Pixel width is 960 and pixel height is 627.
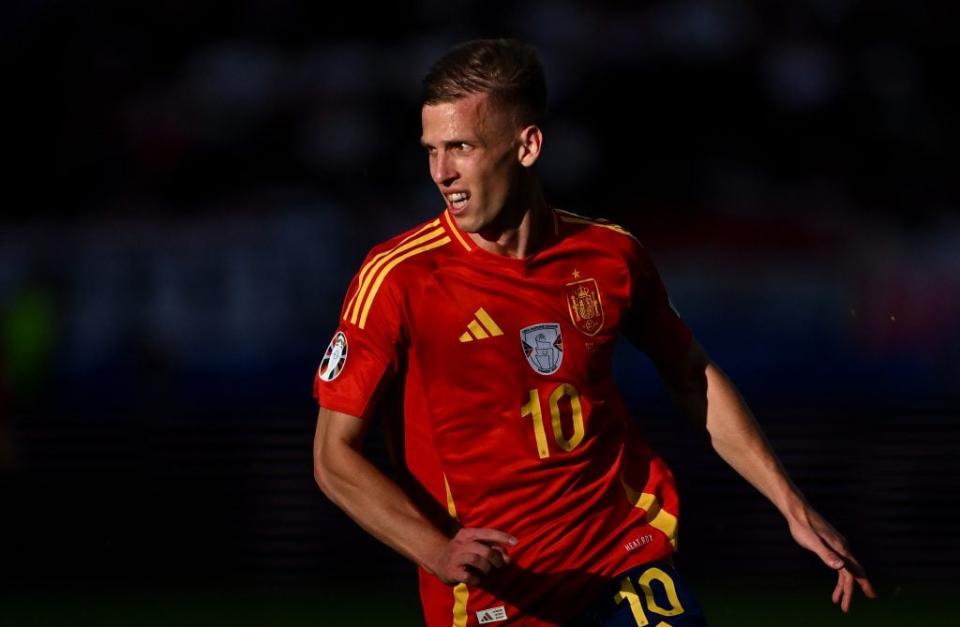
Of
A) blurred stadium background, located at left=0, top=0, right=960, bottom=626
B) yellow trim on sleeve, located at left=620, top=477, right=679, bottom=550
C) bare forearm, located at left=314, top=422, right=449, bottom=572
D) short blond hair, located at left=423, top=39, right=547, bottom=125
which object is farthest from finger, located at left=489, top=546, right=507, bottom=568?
blurred stadium background, located at left=0, top=0, right=960, bottom=626

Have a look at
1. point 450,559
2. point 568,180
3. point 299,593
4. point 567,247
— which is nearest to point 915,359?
point 568,180

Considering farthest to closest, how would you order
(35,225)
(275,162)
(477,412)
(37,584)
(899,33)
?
(899,33) < (275,162) < (35,225) < (37,584) < (477,412)

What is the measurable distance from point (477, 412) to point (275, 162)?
687 cm

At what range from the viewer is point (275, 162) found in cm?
1091

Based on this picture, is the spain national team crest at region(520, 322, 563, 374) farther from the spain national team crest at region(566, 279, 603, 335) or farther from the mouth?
the mouth

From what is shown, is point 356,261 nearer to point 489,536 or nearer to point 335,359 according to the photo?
point 335,359

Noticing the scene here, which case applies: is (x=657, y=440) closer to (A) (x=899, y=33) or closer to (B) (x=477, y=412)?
(A) (x=899, y=33)

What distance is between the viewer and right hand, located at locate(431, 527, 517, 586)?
3.69 m

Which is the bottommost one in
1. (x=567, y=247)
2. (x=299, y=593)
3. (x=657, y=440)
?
(x=299, y=593)

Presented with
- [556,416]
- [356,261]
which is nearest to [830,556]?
[556,416]

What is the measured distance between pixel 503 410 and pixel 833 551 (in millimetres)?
938

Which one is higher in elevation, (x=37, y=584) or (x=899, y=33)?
(x=899, y=33)

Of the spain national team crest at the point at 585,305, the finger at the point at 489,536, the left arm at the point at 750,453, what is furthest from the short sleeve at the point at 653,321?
the finger at the point at 489,536

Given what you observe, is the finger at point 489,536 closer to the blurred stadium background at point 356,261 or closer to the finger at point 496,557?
the finger at point 496,557
